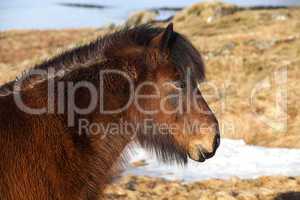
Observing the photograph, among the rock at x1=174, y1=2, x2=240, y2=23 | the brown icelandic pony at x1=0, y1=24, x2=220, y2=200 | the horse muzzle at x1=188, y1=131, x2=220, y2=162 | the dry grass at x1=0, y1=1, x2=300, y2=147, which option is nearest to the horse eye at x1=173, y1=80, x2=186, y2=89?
the brown icelandic pony at x1=0, y1=24, x2=220, y2=200

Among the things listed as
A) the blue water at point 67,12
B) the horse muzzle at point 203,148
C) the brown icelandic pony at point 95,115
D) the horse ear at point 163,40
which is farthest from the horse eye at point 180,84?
the blue water at point 67,12

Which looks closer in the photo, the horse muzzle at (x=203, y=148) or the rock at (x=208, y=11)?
the horse muzzle at (x=203, y=148)

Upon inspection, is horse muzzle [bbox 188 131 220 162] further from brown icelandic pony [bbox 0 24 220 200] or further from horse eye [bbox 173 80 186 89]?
horse eye [bbox 173 80 186 89]

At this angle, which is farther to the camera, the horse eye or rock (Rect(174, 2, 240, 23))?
rock (Rect(174, 2, 240, 23))

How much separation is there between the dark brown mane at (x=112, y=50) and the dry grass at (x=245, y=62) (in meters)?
2.28

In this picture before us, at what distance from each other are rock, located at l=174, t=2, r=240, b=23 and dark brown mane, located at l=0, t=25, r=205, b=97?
32.4 meters

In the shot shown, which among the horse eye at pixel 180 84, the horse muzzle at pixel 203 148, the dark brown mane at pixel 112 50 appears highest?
the dark brown mane at pixel 112 50

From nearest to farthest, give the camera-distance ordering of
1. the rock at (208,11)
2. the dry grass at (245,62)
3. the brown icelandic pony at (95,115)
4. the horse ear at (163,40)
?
the brown icelandic pony at (95,115), the horse ear at (163,40), the dry grass at (245,62), the rock at (208,11)

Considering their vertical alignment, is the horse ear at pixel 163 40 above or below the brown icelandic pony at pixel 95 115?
above

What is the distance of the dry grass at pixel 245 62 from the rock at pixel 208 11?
0.49ft

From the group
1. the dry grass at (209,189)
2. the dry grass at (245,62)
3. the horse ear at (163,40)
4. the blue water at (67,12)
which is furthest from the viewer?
the blue water at (67,12)

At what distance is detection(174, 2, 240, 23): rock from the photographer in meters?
38.0

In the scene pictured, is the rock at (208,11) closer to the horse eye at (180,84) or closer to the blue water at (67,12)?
the blue water at (67,12)

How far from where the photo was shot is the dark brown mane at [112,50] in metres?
4.43
